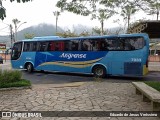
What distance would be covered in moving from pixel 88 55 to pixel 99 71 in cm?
133

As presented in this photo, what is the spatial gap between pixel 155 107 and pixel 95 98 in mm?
2509

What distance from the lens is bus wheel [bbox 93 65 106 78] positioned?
1747 centimetres

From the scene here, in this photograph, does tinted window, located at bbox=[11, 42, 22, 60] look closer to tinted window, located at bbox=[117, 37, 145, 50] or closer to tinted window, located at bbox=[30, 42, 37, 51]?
tinted window, located at bbox=[30, 42, 37, 51]

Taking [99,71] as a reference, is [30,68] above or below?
below

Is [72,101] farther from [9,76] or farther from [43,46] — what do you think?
[43,46]

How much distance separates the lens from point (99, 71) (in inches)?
696

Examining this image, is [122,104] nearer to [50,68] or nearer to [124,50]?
[124,50]

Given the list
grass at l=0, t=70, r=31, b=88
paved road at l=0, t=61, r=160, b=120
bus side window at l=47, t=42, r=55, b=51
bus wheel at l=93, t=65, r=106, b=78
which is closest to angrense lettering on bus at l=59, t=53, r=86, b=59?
bus side window at l=47, t=42, r=55, b=51

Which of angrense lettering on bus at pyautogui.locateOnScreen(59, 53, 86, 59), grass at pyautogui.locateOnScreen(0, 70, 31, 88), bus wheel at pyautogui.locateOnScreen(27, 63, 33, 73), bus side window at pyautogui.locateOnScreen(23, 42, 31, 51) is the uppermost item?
bus side window at pyautogui.locateOnScreen(23, 42, 31, 51)

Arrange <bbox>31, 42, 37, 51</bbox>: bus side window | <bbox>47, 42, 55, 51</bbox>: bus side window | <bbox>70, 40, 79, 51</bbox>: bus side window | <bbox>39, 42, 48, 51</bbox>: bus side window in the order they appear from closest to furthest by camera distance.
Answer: <bbox>70, 40, 79, 51</bbox>: bus side window
<bbox>47, 42, 55, 51</bbox>: bus side window
<bbox>39, 42, 48, 51</bbox>: bus side window
<bbox>31, 42, 37, 51</bbox>: bus side window

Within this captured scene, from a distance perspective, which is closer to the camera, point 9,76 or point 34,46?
point 9,76

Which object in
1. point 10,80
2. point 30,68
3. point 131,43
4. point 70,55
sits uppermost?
point 131,43

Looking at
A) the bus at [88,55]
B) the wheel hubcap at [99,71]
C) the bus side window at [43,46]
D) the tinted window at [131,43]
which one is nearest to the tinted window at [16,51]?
the bus at [88,55]

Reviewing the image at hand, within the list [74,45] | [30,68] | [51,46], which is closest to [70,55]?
[74,45]
